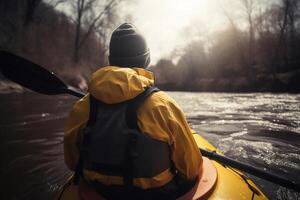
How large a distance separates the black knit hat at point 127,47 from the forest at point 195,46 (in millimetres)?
14518

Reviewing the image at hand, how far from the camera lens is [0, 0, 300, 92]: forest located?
54.6 feet

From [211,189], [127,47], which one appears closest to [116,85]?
[127,47]

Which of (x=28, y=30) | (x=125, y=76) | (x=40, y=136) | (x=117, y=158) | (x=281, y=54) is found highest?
(x=28, y=30)

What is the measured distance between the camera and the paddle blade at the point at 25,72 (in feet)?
9.73

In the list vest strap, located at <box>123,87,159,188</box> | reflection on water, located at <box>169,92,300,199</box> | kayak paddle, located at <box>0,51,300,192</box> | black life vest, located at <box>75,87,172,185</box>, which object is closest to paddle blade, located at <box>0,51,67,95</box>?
kayak paddle, located at <box>0,51,300,192</box>

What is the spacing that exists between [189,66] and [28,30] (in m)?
19.3

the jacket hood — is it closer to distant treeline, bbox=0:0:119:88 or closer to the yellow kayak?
the yellow kayak

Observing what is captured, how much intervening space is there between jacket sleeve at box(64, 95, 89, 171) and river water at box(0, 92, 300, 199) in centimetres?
140

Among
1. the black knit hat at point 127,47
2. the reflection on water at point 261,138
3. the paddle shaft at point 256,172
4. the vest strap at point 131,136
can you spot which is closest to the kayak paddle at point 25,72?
the black knit hat at point 127,47

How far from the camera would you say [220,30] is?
27.7 meters

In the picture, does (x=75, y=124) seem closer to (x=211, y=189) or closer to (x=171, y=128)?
(x=171, y=128)

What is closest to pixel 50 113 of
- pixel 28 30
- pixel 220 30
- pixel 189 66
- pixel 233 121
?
pixel 233 121

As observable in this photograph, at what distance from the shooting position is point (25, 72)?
2996 millimetres

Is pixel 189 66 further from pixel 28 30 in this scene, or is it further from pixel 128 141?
pixel 128 141
